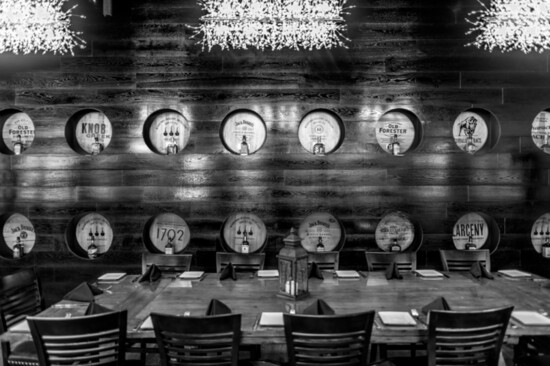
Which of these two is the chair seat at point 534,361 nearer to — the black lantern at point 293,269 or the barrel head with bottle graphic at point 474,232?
the black lantern at point 293,269

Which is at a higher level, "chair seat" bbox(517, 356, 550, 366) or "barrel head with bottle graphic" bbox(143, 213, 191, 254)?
"barrel head with bottle graphic" bbox(143, 213, 191, 254)

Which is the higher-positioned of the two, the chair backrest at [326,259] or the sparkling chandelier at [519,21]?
the sparkling chandelier at [519,21]

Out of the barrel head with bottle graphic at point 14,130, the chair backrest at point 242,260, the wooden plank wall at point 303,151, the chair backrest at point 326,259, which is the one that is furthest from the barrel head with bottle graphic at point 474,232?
the barrel head with bottle graphic at point 14,130

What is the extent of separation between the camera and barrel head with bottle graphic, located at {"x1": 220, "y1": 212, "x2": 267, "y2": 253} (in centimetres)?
391

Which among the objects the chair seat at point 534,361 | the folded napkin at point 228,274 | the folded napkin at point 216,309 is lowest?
the chair seat at point 534,361

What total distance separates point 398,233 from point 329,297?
184 cm

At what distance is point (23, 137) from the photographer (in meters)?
3.97

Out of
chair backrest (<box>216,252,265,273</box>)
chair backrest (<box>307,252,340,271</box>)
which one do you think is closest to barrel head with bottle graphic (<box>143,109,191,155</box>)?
chair backrest (<box>216,252,265,273</box>)

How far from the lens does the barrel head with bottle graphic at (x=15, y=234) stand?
3.96 meters

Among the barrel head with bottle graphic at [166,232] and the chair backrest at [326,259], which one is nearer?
the chair backrest at [326,259]

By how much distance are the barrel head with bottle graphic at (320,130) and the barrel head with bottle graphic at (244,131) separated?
1.41 feet

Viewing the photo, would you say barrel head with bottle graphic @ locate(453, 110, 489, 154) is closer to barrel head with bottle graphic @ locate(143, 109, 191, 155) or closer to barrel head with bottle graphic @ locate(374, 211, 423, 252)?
barrel head with bottle graphic @ locate(374, 211, 423, 252)

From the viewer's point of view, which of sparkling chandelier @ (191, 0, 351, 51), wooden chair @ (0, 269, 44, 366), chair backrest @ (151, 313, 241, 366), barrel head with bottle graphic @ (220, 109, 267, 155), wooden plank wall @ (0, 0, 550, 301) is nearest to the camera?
chair backrest @ (151, 313, 241, 366)

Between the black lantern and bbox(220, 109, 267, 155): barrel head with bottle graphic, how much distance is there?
178 centimetres
